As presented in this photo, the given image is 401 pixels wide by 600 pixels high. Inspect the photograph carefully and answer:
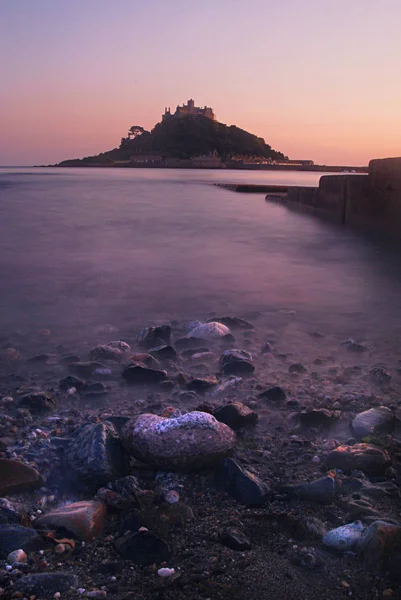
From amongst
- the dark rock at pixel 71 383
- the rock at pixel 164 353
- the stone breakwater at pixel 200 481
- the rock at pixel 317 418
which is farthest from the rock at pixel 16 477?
the rock at pixel 164 353

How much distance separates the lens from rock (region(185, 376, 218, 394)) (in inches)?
152

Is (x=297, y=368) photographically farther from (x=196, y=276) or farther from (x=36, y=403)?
(x=196, y=276)

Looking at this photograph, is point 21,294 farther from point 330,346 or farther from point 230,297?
point 330,346

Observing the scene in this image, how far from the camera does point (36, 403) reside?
3475 millimetres

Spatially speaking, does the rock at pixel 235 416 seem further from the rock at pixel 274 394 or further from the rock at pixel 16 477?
the rock at pixel 16 477

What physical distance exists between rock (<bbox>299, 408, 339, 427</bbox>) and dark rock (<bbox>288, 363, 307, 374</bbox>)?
889 millimetres

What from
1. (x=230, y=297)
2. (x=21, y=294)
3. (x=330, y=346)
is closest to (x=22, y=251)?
(x=21, y=294)

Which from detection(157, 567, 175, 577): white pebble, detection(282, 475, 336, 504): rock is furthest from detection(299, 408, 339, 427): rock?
detection(157, 567, 175, 577): white pebble

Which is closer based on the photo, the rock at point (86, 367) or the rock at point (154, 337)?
the rock at point (86, 367)

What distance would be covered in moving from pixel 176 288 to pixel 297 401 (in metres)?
3.93

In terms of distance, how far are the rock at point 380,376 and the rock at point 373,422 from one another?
674 millimetres

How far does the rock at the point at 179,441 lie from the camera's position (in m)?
2.69

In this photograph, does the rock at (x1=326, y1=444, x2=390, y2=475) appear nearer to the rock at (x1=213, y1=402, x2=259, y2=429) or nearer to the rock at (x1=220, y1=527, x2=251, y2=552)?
the rock at (x1=213, y1=402, x2=259, y2=429)

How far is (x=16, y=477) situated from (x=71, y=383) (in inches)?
51.7
